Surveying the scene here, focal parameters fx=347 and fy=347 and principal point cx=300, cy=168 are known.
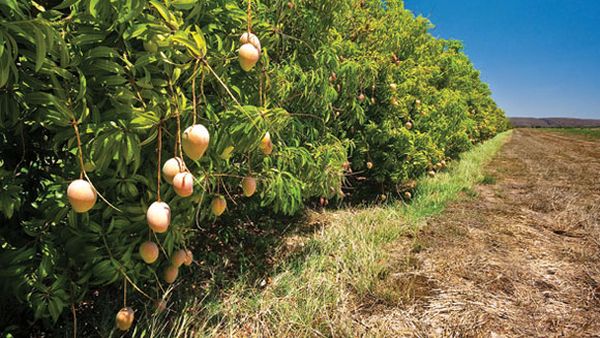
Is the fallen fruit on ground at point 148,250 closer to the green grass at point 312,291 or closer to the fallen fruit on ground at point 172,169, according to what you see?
the fallen fruit on ground at point 172,169

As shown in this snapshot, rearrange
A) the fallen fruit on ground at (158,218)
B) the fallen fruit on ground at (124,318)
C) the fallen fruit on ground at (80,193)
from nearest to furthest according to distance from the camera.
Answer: the fallen fruit on ground at (80,193) < the fallen fruit on ground at (158,218) < the fallen fruit on ground at (124,318)

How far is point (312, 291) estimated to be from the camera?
8.23ft

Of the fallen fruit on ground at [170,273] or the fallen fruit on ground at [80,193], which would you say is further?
the fallen fruit on ground at [170,273]

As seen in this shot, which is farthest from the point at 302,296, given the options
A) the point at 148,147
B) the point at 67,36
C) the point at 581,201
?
the point at 581,201

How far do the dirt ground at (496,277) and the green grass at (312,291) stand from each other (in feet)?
0.56

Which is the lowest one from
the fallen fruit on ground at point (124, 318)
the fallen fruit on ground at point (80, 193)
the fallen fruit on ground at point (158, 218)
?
the fallen fruit on ground at point (124, 318)

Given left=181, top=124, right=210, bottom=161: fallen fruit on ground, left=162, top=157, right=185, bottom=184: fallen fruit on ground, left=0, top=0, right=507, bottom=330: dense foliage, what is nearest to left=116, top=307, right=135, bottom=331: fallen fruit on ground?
left=0, top=0, right=507, bottom=330: dense foliage

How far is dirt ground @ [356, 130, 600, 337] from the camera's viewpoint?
7.38ft

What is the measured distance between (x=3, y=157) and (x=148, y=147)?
0.69m

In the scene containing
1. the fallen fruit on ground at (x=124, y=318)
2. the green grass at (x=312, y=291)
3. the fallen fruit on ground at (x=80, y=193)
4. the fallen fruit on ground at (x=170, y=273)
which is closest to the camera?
the fallen fruit on ground at (x=80, y=193)

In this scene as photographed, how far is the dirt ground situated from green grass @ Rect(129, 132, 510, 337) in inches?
6.7

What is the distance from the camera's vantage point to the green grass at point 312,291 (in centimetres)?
216

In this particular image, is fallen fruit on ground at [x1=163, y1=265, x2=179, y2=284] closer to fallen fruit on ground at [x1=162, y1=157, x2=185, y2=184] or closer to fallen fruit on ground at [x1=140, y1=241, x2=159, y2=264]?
fallen fruit on ground at [x1=140, y1=241, x2=159, y2=264]

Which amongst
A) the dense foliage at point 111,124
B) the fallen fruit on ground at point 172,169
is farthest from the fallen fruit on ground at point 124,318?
the fallen fruit on ground at point 172,169
